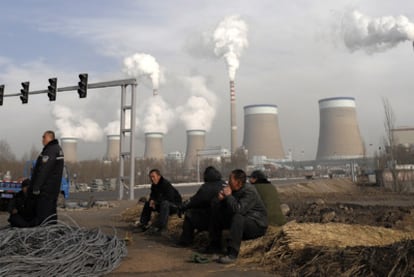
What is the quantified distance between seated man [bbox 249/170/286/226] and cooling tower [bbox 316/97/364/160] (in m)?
63.5

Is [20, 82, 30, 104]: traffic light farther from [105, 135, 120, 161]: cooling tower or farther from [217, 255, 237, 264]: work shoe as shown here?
[105, 135, 120, 161]: cooling tower

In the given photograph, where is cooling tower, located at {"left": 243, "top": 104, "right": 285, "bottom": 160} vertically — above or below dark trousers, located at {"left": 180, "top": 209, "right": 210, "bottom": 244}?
above

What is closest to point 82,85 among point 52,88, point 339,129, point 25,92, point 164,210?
point 52,88

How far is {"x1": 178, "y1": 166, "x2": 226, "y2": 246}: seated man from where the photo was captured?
19.9 feet

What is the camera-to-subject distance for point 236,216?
509cm

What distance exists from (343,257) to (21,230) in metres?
3.46

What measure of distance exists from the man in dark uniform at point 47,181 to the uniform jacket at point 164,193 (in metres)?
1.70

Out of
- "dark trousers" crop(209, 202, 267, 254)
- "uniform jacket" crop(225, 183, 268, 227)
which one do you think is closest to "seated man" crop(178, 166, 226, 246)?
"dark trousers" crop(209, 202, 267, 254)

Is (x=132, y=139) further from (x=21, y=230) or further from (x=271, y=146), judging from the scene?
(x=271, y=146)

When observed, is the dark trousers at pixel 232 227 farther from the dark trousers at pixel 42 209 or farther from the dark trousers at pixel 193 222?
the dark trousers at pixel 42 209

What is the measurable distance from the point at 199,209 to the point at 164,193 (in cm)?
142

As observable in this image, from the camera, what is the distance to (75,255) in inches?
175

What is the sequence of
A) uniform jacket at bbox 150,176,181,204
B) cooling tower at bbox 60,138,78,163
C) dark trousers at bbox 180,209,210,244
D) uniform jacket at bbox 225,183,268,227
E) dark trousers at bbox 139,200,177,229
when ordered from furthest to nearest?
1. cooling tower at bbox 60,138,78,163
2. uniform jacket at bbox 150,176,181,204
3. dark trousers at bbox 139,200,177,229
4. dark trousers at bbox 180,209,210,244
5. uniform jacket at bbox 225,183,268,227

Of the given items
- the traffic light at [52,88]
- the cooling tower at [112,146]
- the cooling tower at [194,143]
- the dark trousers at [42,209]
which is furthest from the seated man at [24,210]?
the cooling tower at [112,146]
